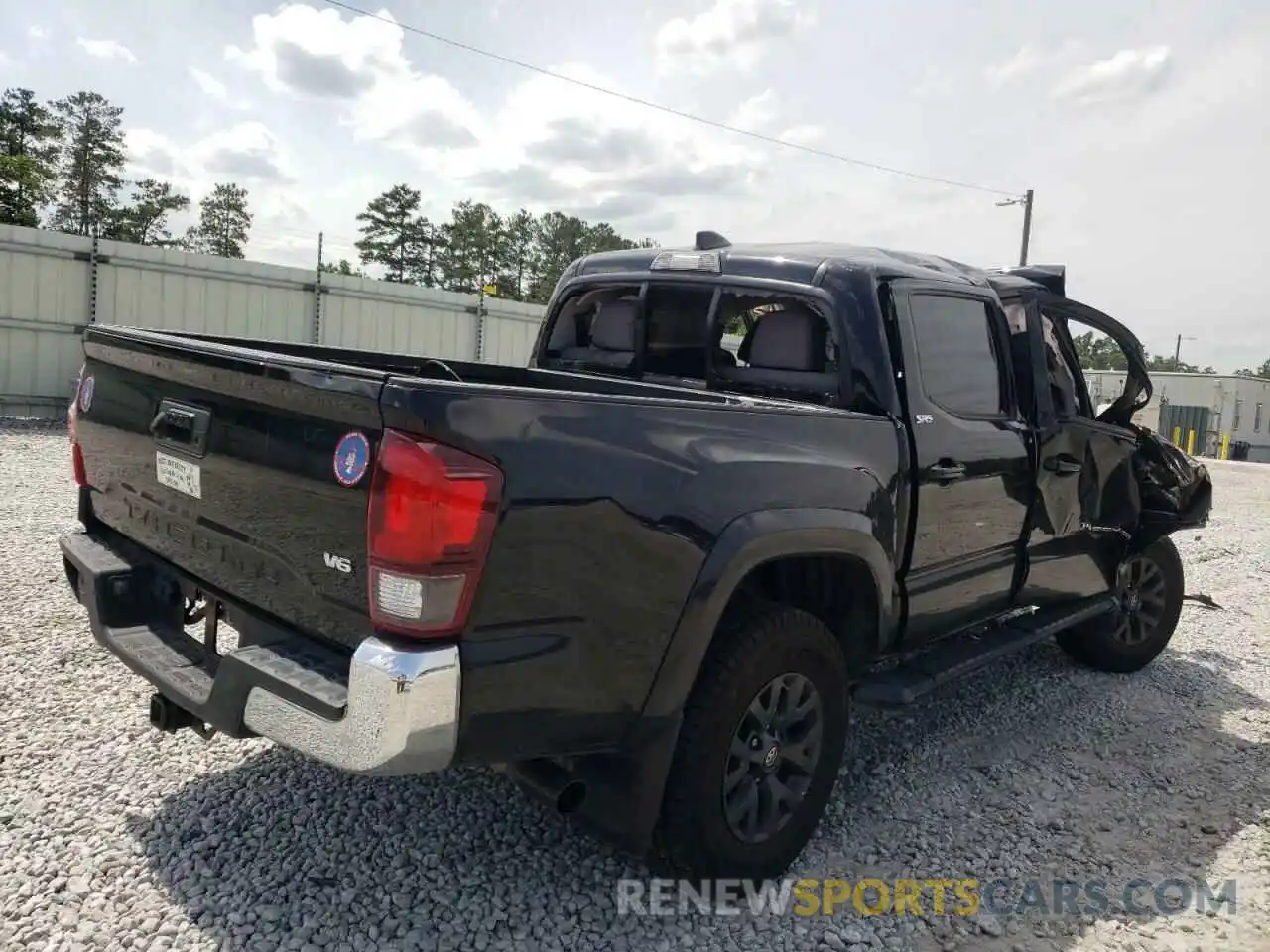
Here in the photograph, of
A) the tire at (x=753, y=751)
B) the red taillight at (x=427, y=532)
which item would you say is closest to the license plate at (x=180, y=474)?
the red taillight at (x=427, y=532)

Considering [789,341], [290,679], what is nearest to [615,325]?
[789,341]

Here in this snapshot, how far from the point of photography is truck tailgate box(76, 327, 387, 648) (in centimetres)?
212

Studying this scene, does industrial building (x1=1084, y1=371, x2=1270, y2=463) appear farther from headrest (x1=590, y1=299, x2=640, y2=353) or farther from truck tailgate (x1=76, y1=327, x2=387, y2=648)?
truck tailgate (x1=76, y1=327, x2=387, y2=648)

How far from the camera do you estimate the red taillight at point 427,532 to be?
1.97 meters

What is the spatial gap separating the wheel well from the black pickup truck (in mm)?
11

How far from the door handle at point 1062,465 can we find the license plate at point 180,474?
3.36 meters

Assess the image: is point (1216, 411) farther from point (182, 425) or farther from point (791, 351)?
point (182, 425)

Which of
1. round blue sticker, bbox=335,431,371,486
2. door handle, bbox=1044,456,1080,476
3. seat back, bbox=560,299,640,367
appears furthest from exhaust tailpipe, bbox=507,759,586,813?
door handle, bbox=1044,456,1080,476

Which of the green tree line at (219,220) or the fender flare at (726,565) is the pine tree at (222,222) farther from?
the fender flare at (726,565)

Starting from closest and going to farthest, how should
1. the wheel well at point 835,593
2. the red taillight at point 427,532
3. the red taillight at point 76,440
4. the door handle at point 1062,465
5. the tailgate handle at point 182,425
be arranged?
the red taillight at point 427,532
the tailgate handle at point 182,425
the wheel well at point 835,593
the red taillight at point 76,440
the door handle at point 1062,465

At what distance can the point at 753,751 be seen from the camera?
109 inches

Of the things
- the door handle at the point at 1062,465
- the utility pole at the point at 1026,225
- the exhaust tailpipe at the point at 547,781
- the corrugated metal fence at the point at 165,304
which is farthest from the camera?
the utility pole at the point at 1026,225

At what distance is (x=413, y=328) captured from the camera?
16203mm

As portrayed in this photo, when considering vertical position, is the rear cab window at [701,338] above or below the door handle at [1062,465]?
above
